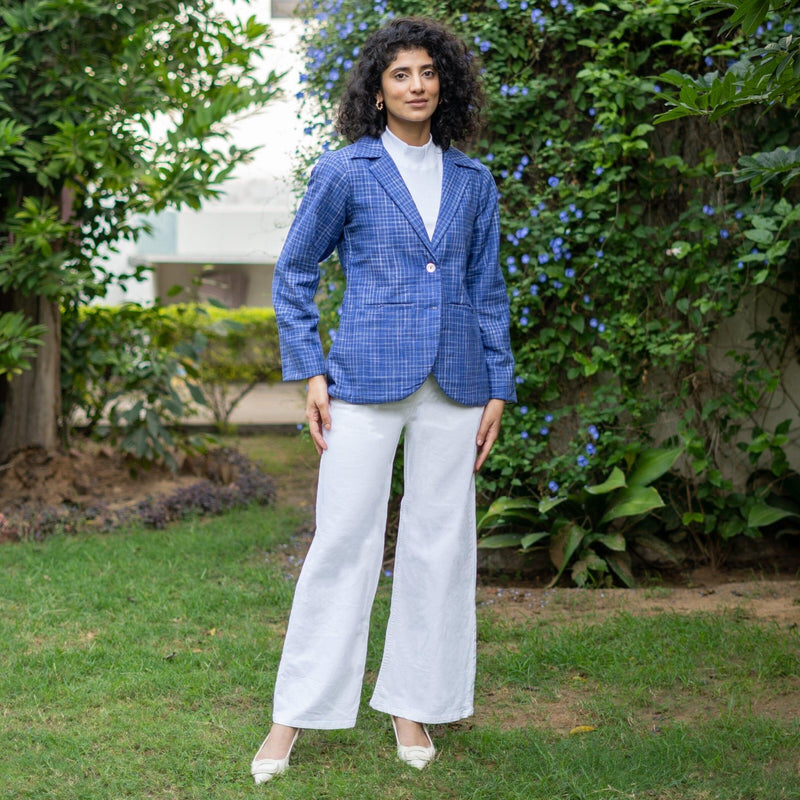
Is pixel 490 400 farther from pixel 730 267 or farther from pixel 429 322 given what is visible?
pixel 730 267

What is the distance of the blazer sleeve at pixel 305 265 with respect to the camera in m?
2.53

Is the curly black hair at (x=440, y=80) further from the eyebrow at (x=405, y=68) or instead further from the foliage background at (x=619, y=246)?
the foliage background at (x=619, y=246)

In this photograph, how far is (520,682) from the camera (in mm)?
3182

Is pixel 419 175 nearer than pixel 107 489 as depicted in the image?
Yes

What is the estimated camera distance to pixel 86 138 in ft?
16.2

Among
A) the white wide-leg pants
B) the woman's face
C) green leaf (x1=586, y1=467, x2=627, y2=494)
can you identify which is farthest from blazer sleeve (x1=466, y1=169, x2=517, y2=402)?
green leaf (x1=586, y1=467, x2=627, y2=494)

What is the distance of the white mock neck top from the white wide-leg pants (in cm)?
43

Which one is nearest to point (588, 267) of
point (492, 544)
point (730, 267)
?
point (730, 267)

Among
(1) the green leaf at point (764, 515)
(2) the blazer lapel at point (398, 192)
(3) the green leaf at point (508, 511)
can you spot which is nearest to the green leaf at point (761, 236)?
(1) the green leaf at point (764, 515)

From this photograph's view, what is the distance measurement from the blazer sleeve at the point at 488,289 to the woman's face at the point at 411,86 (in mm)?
278

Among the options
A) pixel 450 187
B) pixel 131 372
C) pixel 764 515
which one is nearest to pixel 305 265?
pixel 450 187

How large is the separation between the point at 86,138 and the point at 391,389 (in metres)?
3.11

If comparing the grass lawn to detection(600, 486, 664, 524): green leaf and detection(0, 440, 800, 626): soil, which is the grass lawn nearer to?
detection(0, 440, 800, 626): soil

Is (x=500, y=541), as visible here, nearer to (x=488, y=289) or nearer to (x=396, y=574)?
(x=396, y=574)
